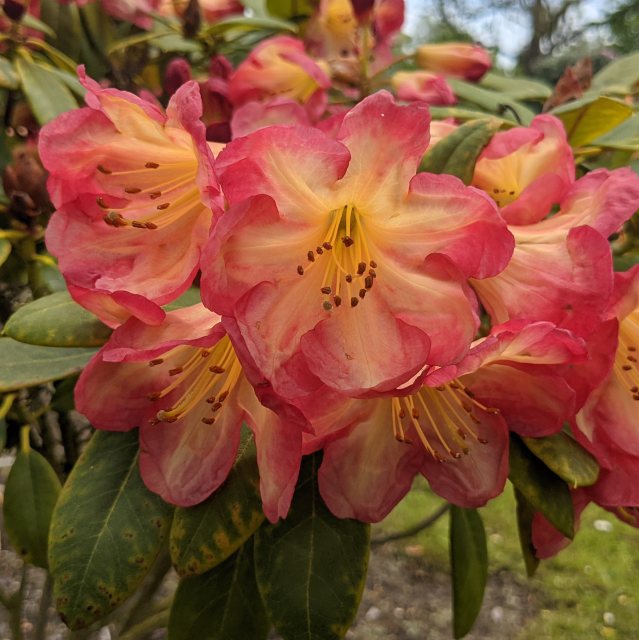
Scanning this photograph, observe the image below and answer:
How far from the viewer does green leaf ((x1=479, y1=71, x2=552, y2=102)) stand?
1.08 m

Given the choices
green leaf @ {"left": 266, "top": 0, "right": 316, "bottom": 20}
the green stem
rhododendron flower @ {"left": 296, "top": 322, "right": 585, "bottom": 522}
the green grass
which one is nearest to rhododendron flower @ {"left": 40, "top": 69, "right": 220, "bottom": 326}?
rhododendron flower @ {"left": 296, "top": 322, "right": 585, "bottom": 522}

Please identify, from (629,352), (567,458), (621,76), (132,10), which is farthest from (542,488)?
(132,10)

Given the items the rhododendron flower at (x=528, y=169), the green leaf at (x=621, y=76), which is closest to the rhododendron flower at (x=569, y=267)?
the rhododendron flower at (x=528, y=169)

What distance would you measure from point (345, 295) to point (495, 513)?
252 centimetres

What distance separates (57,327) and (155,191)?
0.13 metres

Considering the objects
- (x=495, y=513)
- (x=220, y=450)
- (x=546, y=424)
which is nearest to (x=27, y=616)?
(x=495, y=513)

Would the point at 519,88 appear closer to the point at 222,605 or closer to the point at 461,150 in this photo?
the point at 461,150

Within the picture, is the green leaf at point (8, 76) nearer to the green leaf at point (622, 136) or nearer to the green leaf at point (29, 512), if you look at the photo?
the green leaf at point (29, 512)

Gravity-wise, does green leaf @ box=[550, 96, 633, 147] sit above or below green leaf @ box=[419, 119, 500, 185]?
below

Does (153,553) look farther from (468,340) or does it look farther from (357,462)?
(468,340)

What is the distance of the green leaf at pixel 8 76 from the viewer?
2.94 feet

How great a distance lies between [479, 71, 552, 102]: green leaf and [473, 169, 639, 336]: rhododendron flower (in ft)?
1.89

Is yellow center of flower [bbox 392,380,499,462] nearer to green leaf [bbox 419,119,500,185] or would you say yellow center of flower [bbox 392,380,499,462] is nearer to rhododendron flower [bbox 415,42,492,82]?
green leaf [bbox 419,119,500,185]

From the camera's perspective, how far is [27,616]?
6.91 ft
